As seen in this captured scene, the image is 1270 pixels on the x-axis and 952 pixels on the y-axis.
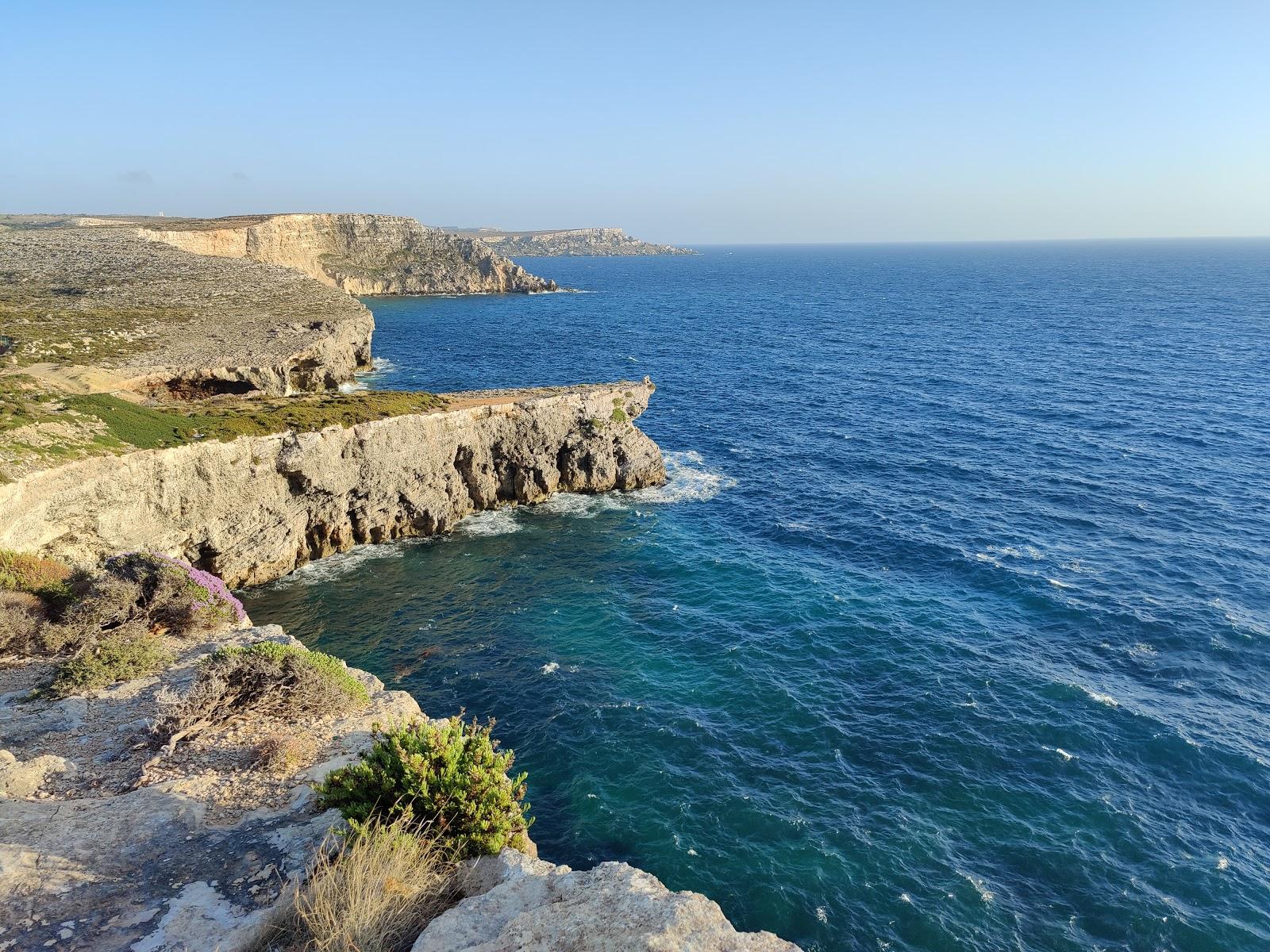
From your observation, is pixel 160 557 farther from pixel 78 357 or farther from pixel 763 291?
pixel 763 291

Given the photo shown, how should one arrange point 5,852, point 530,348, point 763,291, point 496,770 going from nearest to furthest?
1. point 5,852
2. point 496,770
3. point 530,348
4. point 763,291

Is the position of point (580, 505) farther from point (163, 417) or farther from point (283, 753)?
point (283, 753)

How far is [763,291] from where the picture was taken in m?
195

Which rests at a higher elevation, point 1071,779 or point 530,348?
point 530,348

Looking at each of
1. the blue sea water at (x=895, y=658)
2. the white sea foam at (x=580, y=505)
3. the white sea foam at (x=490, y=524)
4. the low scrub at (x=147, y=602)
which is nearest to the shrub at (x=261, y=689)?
the low scrub at (x=147, y=602)

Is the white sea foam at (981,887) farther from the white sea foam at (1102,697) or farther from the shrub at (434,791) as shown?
the shrub at (434,791)

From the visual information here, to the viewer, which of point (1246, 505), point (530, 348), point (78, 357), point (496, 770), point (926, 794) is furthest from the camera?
point (530, 348)

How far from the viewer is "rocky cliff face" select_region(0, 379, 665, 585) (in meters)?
33.9

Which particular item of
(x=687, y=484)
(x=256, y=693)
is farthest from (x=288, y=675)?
(x=687, y=484)

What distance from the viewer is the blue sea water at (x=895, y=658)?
22.7m

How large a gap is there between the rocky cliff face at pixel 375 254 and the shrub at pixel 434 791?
482 feet

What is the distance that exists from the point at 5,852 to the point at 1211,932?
94.3 feet

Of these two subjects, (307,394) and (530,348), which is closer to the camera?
(307,394)

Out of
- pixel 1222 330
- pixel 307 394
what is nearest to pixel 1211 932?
pixel 307 394
